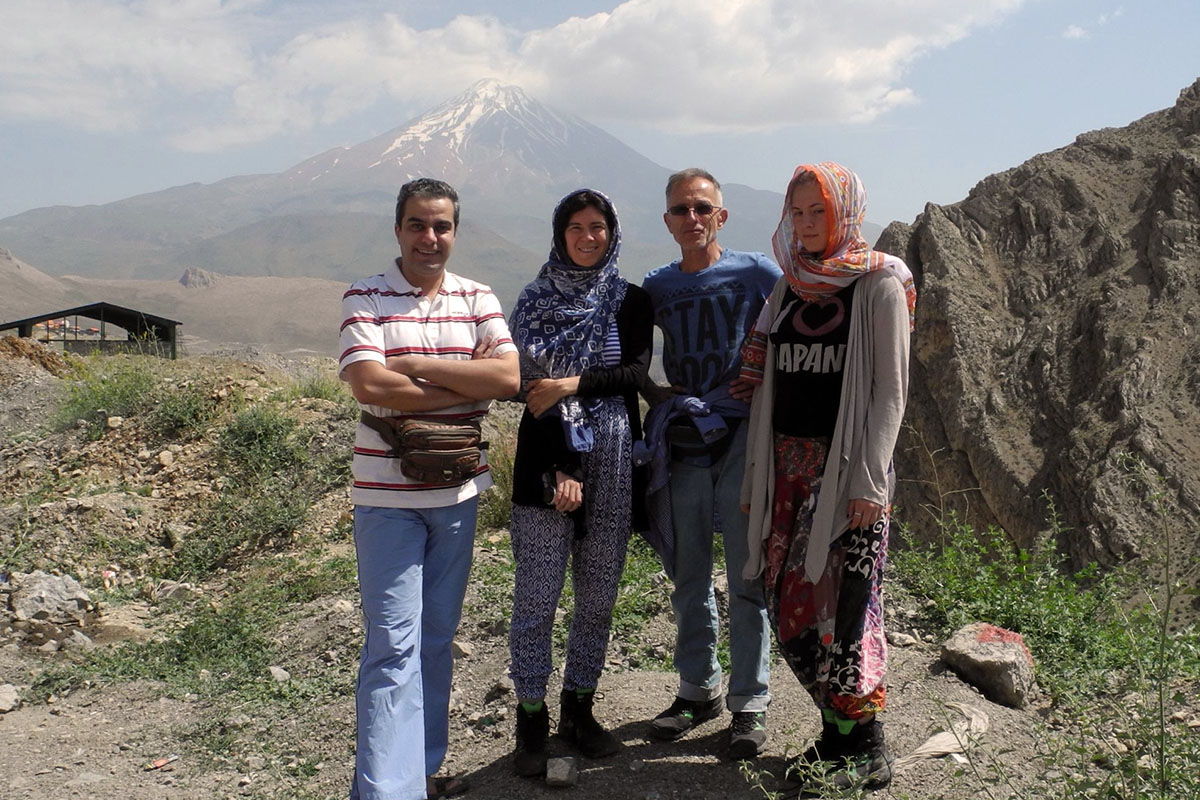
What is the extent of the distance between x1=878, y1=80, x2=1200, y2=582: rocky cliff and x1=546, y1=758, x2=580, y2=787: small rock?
17.7 ft

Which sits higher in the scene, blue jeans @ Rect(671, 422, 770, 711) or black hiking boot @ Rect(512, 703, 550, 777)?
blue jeans @ Rect(671, 422, 770, 711)

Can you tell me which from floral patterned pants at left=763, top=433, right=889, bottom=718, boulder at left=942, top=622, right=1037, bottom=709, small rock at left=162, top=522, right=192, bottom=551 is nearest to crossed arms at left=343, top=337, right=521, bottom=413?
floral patterned pants at left=763, top=433, right=889, bottom=718

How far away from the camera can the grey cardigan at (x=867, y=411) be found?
8.89 ft

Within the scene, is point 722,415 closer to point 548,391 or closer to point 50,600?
point 548,391

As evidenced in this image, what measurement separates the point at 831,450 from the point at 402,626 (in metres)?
1.38

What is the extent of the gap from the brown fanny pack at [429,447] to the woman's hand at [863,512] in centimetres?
114

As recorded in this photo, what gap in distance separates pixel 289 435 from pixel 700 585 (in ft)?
17.1

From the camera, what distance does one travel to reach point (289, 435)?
25.0 ft

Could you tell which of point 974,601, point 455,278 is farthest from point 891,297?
point 974,601

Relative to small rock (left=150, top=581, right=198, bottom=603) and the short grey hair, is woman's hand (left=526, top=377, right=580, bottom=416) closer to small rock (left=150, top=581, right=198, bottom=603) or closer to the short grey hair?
the short grey hair

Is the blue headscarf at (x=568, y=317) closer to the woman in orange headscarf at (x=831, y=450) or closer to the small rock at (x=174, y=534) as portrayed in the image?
the woman in orange headscarf at (x=831, y=450)

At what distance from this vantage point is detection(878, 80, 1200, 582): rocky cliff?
8031mm

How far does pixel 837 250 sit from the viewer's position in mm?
2797

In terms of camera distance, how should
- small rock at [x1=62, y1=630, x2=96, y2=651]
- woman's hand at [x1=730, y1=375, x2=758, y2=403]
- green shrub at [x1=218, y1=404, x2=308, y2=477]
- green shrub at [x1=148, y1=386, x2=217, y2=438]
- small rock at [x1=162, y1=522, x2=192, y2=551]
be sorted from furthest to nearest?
green shrub at [x1=148, y1=386, x2=217, y2=438] → green shrub at [x1=218, y1=404, x2=308, y2=477] → small rock at [x1=162, y1=522, x2=192, y2=551] → small rock at [x1=62, y1=630, x2=96, y2=651] → woman's hand at [x1=730, y1=375, x2=758, y2=403]
